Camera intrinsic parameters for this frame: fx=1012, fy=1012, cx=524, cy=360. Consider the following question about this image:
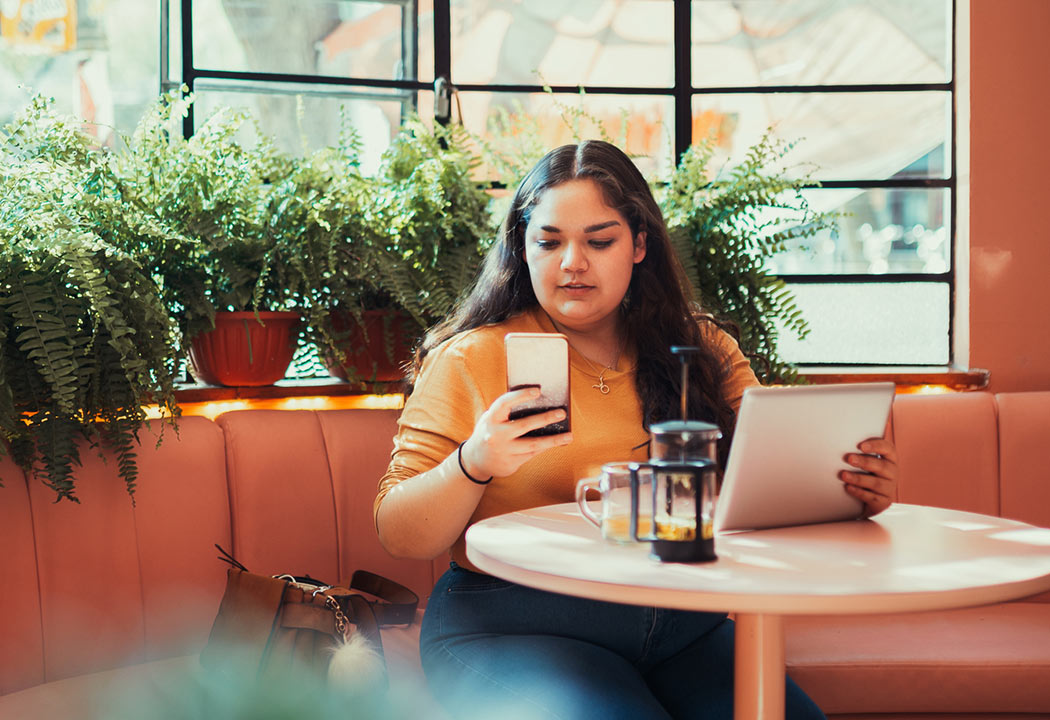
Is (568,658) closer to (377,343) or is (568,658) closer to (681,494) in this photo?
(681,494)

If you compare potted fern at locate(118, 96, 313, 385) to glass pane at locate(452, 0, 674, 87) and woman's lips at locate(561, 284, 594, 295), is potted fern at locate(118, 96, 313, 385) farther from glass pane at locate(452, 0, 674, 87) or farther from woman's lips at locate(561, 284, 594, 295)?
glass pane at locate(452, 0, 674, 87)

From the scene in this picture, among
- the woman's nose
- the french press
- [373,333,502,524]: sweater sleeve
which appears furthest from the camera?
the woman's nose

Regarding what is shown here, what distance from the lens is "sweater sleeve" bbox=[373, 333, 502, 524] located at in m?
1.77

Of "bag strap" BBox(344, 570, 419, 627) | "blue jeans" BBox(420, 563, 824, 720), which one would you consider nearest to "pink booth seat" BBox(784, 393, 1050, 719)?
"blue jeans" BBox(420, 563, 824, 720)

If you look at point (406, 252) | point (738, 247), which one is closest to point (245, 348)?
point (406, 252)

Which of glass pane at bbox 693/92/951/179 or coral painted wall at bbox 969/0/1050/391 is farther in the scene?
glass pane at bbox 693/92/951/179

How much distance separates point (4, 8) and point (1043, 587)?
291 cm

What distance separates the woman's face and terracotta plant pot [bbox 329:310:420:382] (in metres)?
0.70

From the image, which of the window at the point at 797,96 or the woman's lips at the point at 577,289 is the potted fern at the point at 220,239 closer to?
the woman's lips at the point at 577,289

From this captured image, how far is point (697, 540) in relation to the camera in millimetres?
1285

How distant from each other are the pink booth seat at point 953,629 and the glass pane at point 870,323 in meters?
0.69

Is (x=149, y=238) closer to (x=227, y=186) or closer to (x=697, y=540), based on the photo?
(x=227, y=186)

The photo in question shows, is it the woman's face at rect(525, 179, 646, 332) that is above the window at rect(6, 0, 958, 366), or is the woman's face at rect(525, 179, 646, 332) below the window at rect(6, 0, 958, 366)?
below

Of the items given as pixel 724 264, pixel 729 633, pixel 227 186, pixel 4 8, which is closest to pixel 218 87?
pixel 4 8
